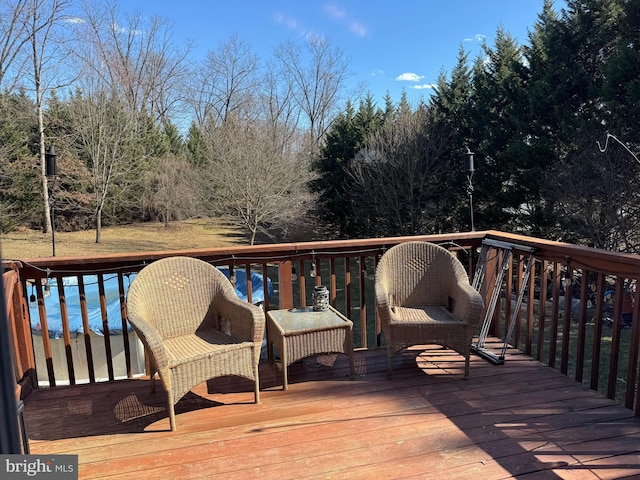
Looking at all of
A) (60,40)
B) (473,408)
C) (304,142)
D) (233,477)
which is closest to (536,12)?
(304,142)

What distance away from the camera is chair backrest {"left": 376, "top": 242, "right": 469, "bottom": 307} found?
10.8 ft

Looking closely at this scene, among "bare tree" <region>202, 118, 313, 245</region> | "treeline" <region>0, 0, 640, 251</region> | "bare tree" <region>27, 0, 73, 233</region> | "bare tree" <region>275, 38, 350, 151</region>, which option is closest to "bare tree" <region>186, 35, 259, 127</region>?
"treeline" <region>0, 0, 640, 251</region>

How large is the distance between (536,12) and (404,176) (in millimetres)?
5201

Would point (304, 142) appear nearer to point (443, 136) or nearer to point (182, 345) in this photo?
point (443, 136)

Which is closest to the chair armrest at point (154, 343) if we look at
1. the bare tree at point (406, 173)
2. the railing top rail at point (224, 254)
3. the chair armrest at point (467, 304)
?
the railing top rail at point (224, 254)

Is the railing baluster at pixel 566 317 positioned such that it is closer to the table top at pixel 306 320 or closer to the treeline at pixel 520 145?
the table top at pixel 306 320

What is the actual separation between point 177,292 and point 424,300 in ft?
5.69

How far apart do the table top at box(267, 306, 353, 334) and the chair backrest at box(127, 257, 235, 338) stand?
0.39 m

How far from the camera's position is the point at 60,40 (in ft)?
48.8

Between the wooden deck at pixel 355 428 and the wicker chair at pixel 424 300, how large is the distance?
0.27 meters

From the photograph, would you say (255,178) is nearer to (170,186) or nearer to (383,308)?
(170,186)

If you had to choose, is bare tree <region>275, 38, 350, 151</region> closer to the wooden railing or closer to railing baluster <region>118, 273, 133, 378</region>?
the wooden railing

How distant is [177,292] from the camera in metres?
2.88

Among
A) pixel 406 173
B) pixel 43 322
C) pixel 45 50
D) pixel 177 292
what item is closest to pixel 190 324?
pixel 177 292
